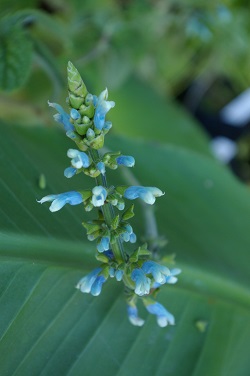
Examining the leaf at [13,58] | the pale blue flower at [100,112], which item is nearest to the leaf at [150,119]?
the leaf at [13,58]

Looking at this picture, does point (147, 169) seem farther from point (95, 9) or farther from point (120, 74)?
point (95, 9)

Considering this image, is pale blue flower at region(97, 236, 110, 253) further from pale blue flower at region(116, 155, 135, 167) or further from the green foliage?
the green foliage

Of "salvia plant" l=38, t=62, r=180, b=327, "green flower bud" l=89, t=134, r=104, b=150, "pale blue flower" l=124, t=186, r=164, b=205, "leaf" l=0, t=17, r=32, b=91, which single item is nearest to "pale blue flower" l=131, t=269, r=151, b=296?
"salvia plant" l=38, t=62, r=180, b=327

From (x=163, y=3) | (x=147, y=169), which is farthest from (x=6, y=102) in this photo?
(x=163, y=3)

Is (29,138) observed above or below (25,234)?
above

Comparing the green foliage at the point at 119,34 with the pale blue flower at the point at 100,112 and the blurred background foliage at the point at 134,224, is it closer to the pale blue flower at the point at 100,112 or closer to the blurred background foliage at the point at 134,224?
the blurred background foliage at the point at 134,224
